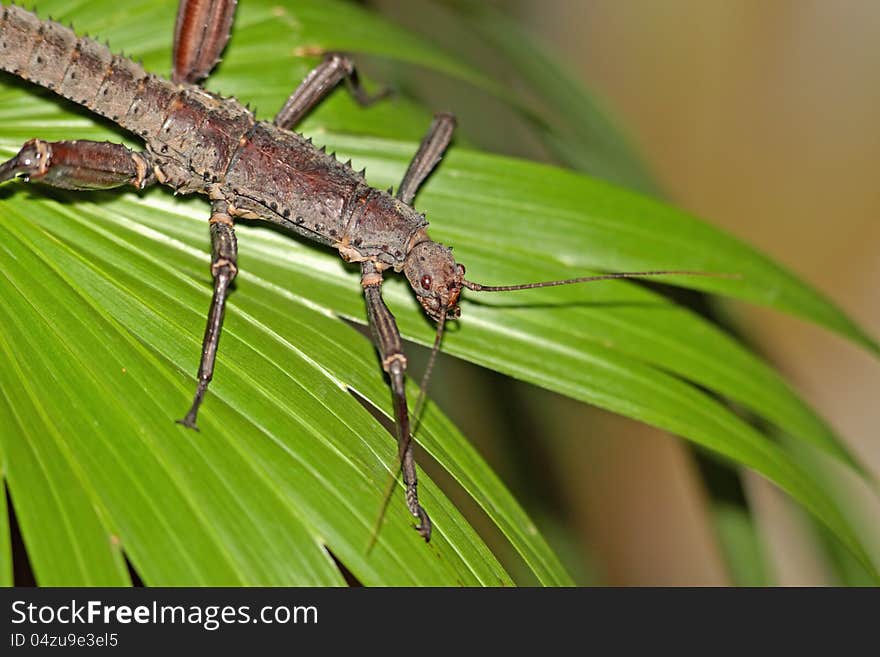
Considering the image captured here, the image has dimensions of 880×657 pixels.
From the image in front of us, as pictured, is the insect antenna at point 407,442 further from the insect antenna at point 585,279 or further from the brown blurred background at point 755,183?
the brown blurred background at point 755,183

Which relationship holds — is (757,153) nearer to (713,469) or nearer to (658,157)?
(658,157)

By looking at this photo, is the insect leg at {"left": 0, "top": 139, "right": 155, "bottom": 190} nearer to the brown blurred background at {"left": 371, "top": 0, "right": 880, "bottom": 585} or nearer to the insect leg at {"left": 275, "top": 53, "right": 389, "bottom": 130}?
the insect leg at {"left": 275, "top": 53, "right": 389, "bottom": 130}

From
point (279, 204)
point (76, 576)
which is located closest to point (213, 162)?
point (279, 204)

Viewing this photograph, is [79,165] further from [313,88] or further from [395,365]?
[395,365]

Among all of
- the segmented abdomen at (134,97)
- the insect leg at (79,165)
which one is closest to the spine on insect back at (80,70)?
the segmented abdomen at (134,97)

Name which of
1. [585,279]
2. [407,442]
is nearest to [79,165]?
[407,442]
